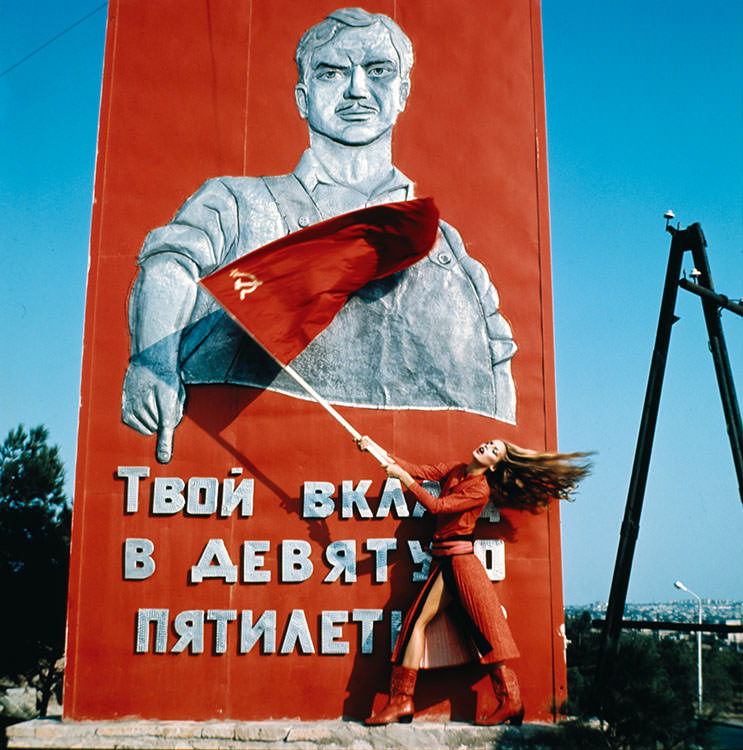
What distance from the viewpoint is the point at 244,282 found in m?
7.73

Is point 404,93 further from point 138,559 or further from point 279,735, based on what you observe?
point 279,735

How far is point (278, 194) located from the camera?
8.69m

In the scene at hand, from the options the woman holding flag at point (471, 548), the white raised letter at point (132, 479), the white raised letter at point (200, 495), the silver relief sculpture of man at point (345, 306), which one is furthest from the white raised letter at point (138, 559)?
the woman holding flag at point (471, 548)

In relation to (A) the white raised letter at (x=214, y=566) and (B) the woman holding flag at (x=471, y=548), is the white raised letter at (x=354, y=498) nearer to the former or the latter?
(B) the woman holding flag at (x=471, y=548)

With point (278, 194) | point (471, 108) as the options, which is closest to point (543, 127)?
point (471, 108)

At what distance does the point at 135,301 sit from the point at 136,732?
12.4ft

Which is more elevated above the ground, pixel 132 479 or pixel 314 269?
pixel 314 269

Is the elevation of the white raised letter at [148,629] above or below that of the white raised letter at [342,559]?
below

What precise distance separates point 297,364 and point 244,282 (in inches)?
38.8

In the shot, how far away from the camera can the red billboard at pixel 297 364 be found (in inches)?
301

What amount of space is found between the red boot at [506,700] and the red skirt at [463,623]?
0.14 metres

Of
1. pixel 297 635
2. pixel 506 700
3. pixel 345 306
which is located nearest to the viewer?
pixel 506 700


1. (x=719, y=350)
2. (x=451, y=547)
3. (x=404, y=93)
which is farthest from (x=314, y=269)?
(x=719, y=350)

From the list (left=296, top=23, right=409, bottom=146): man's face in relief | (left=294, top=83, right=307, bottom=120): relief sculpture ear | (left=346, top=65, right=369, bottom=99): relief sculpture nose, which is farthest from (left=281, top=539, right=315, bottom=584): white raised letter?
(left=346, top=65, right=369, bottom=99): relief sculpture nose
